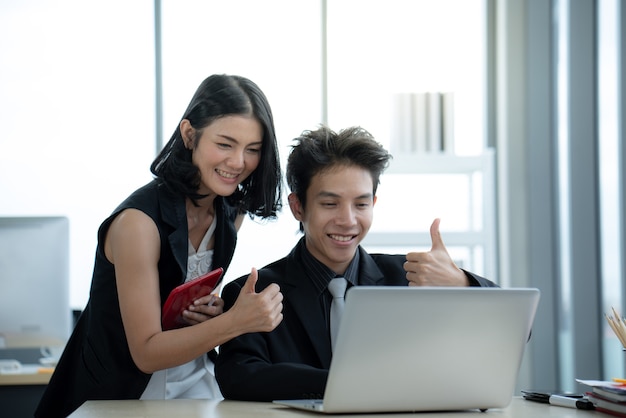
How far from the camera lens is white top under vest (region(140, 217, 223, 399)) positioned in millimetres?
2096

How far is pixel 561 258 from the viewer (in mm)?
4559

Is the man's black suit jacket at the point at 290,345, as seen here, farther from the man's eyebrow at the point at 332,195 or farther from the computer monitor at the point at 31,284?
the computer monitor at the point at 31,284

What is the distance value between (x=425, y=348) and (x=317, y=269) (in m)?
0.60

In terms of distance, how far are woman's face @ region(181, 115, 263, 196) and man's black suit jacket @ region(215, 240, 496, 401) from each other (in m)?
0.23

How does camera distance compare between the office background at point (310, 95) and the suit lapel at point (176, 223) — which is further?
the office background at point (310, 95)

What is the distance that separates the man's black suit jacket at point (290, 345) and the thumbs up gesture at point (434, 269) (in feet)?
0.16

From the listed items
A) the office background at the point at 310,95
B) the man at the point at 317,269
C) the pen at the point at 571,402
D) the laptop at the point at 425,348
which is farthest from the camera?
the office background at the point at 310,95

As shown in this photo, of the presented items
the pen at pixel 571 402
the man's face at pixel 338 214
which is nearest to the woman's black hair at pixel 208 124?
the man's face at pixel 338 214

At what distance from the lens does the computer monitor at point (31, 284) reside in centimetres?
309

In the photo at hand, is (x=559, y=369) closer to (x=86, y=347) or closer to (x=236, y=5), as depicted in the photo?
(x=236, y=5)

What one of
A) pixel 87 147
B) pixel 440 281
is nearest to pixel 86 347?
pixel 440 281

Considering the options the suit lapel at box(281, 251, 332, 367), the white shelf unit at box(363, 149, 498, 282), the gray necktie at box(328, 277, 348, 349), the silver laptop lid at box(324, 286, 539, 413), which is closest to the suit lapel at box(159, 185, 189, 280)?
the suit lapel at box(281, 251, 332, 367)

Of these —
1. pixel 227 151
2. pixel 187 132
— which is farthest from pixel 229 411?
pixel 187 132

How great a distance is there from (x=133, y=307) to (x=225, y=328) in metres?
0.27
